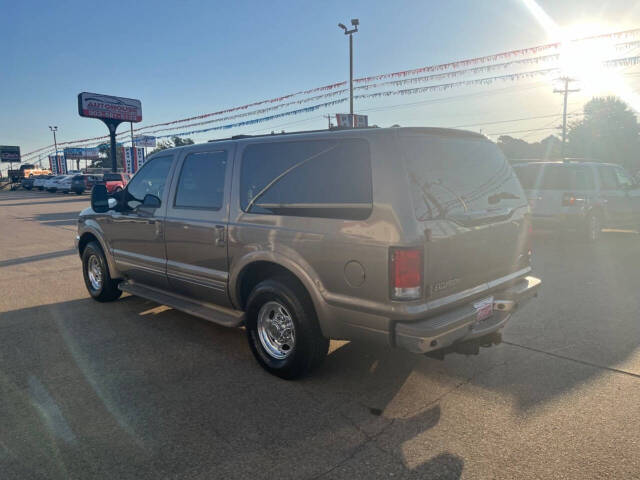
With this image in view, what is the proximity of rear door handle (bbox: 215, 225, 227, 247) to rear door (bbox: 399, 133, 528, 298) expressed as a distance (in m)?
1.71

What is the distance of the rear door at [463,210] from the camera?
3.00 meters

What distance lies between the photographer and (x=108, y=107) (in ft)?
80.4

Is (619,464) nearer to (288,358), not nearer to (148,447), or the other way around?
(288,358)

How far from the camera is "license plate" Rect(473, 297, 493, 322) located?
326 cm

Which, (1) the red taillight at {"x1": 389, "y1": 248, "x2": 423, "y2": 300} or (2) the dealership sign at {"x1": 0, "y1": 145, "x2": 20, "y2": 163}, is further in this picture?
(2) the dealership sign at {"x1": 0, "y1": 145, "x2": 20, "y2": 163}

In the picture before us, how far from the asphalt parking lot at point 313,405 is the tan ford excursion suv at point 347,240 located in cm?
39

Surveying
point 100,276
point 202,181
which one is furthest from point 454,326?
point 100,276

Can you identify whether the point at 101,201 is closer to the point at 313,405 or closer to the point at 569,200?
the point at 313,405

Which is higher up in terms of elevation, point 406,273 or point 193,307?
point 406,273

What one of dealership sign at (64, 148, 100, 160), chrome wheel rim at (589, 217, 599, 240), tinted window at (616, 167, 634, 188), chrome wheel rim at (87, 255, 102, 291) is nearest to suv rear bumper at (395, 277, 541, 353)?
chrome wheel rim at (87, 255, 102, 291)

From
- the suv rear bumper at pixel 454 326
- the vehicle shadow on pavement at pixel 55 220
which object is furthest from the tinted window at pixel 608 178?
the vehicle shadow on pavement at pixel 55 220

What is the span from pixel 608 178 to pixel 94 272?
10.4 m

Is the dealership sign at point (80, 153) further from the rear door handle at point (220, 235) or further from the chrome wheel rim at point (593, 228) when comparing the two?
the rear door handle at point (220, 235)

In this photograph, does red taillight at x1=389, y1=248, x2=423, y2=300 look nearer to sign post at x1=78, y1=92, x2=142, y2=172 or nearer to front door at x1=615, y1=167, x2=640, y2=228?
front door at x1=615, y1=167, x2=640, y2=228
